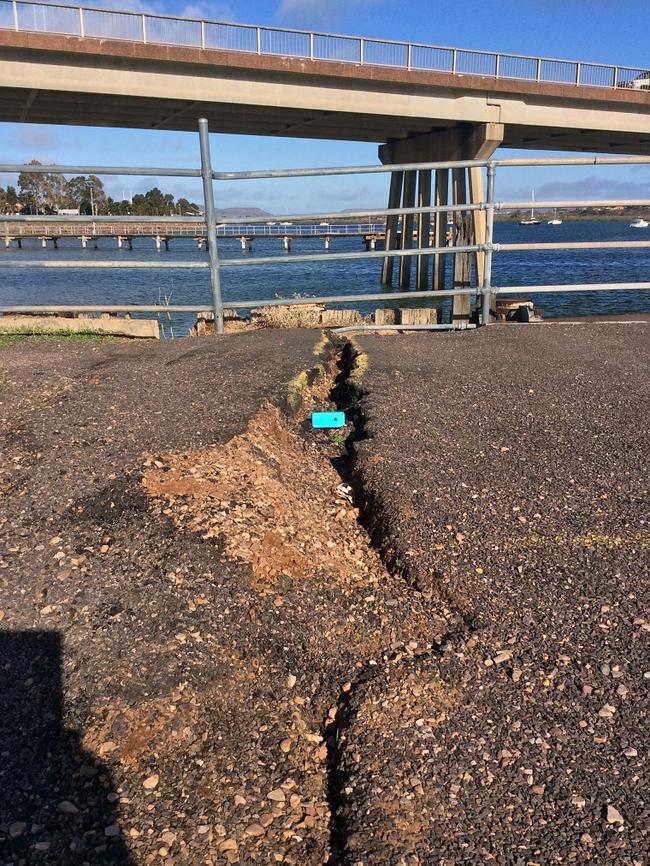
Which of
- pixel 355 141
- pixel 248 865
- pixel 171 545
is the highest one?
pixel 355 141

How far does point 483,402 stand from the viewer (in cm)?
489

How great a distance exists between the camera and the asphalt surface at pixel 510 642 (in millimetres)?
1717

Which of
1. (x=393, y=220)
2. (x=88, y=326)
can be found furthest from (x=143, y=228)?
(x=88, y=326)

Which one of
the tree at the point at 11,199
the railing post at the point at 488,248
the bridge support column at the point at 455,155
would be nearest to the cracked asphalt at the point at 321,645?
the railing post at the point at 488,248

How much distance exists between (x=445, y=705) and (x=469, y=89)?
27.0 metres

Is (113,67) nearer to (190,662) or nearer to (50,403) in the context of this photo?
(50,403)

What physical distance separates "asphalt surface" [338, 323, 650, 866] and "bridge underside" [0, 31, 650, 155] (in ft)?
68.4

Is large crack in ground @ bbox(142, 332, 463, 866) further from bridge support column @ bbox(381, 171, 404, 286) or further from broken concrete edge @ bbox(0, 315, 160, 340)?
bridge support column @ bbox(381, 171, 404, 286)

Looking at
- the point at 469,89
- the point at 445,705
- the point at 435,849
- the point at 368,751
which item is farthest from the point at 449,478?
the point at 469,89

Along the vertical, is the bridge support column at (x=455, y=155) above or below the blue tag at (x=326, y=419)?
above

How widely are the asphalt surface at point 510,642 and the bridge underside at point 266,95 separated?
68.4 ft

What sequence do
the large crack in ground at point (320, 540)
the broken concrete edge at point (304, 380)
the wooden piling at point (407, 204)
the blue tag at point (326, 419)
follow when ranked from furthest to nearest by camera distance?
the wooden piling at point (407, 204)
the broken concrete edge at point (304, 380)
the blue tag at point (326, 419)
the large crack in ground at point (320, 540)

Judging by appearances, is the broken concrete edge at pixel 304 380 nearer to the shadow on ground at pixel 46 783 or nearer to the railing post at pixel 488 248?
the railing post at pixel 488 248

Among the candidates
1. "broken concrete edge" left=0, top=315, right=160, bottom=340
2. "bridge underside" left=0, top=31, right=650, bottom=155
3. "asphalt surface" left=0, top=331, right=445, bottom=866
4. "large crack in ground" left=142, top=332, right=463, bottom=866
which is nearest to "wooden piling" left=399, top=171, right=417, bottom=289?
"bridge underside" left=0, top=31, right=650, bottom=155
